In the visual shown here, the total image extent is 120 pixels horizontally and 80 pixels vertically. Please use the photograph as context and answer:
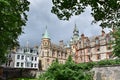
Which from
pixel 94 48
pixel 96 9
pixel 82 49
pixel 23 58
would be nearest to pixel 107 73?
pixel 96 9

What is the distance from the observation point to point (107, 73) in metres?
31.9

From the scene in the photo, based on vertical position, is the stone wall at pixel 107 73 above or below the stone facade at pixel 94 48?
below

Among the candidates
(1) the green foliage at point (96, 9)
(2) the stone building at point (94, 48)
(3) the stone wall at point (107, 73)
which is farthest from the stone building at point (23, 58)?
(1) the green foliage at point (96, 9)

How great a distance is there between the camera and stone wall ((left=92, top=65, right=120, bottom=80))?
30.9 m

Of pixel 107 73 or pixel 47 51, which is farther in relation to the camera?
pixel 47 51

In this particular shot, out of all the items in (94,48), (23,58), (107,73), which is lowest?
(107,73)

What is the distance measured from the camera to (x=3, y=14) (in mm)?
15336

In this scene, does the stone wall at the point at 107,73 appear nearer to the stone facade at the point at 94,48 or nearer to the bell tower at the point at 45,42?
the stone facade at the point at 94,48

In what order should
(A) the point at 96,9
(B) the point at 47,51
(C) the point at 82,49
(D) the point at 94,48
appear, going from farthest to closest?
(B) the point at 47,51, (C) the point at 82,49, (D) the point at 94,48, (A) the point at 96,9

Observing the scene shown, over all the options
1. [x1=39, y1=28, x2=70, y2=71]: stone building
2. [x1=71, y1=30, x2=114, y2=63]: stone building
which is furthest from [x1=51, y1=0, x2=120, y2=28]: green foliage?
[x1=39, y1=28, x2=70, y2=71]: stone building

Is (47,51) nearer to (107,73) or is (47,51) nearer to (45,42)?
(45,42)

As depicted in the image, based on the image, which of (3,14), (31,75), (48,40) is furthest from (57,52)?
(3,14)

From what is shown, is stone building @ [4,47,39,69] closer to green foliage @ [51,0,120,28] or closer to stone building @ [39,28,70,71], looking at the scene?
stone building @ [39,28,70,71]

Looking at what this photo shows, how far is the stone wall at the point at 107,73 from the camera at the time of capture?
30891 millimetres
